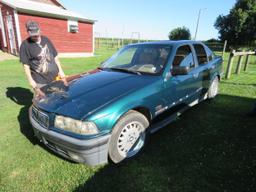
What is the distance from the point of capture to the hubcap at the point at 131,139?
275 centimetres

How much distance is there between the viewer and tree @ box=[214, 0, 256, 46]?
112ft

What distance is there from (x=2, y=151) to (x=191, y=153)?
2922 mm

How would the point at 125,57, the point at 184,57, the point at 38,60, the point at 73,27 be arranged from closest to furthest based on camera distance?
the point at 38,60, the point at 184,57, the point at 125,57, the point at 73,27

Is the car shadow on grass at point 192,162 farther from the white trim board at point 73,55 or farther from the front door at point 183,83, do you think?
the white trim board at point 73,55

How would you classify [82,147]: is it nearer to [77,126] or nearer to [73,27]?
[77,126]

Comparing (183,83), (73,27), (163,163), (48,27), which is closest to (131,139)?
(163,163)

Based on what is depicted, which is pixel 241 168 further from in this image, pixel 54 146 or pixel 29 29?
pixel 29 29

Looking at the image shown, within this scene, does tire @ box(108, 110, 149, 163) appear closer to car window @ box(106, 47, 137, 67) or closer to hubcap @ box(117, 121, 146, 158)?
hubcap @ box(117, 121, 146, 158)

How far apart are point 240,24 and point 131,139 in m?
38.4

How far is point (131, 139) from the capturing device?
287cm

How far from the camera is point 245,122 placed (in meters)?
4.09

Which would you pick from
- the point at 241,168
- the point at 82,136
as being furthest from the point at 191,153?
the point at 82,136

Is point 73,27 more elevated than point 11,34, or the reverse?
point 73,27

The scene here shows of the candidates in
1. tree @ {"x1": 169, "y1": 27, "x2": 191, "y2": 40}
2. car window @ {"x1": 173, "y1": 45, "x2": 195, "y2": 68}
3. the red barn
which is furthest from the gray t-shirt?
tree @ {"x1": 169, "y1": 27, "x2": 191, "y2": 40}
